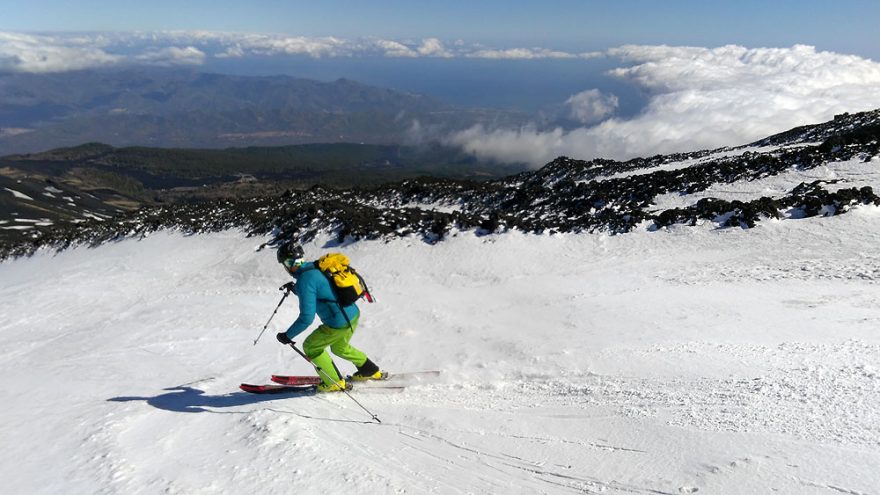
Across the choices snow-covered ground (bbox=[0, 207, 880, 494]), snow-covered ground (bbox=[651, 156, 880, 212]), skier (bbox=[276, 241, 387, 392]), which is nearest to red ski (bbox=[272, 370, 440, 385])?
skier (bbox=[276, 241, 387, 392])

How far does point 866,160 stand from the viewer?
18.3 meters

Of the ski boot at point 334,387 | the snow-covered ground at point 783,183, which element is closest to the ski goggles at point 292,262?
the ski boot at point 334,387

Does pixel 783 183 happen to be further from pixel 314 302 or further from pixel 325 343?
pixel 314 302

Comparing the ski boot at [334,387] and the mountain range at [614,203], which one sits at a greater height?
the mountain range at [614,203]

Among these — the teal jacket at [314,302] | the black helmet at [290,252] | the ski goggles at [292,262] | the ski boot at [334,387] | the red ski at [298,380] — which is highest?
the black helmet at [290,252]

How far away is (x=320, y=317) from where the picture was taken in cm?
830

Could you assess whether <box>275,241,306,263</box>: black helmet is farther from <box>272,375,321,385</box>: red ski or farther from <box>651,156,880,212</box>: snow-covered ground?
<box>651,156,880,212</box>: snow-covered ground

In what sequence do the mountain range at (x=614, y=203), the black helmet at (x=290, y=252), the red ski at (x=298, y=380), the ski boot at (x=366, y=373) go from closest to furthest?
the black helmet at (x=290, y=252) < the red ski at (x=298, y=380) < the ski boot at (x=366, y=373) < the mountain range at (x=614, y=203)

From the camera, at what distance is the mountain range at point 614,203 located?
1652cm

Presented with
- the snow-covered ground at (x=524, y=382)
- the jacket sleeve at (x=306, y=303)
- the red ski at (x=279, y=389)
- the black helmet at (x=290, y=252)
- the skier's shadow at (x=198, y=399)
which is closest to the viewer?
the snow-covered ground at (x=524, y=382)

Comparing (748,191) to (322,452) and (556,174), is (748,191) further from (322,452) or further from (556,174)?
(322,452)

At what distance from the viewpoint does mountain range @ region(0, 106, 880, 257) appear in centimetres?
1652

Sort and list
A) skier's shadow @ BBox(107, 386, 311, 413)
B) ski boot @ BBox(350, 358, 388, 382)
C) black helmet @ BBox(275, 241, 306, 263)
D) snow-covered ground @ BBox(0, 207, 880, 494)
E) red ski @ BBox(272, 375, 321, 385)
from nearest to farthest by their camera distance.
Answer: snow-covered ground @ BBox(0, 207, 880, 494)
black helmet @ BBox(275, 241, 306, 263)
skier's shadow @ BBox(107, 386, 311, 413)
red ski @ BBox(272, 375, 321, 385)
ski boot @ BBox(350, 358, 388, 382)

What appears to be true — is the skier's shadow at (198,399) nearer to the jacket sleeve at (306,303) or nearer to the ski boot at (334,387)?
the ski boot at (334,387)
